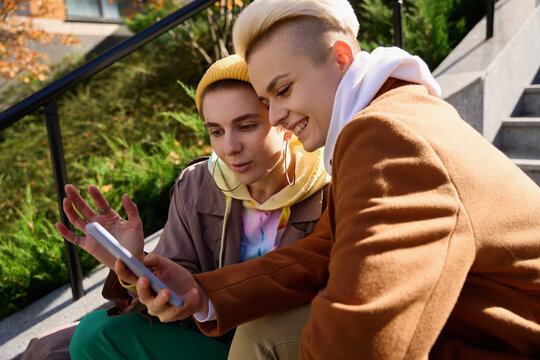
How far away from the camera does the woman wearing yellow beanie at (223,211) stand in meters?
1.72

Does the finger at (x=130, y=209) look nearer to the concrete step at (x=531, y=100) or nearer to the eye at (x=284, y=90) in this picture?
the eye at (x=284, y=90)

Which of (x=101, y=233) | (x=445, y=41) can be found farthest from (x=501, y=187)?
(x=445, y=41)

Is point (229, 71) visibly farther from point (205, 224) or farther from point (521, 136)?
point (521, 136)

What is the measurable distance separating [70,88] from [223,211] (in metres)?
1.06

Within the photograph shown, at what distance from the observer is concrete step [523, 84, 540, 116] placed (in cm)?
346

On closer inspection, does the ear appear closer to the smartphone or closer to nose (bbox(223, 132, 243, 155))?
nose (bbox(223, 132, 243, 155))

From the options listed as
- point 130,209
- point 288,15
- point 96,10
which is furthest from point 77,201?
point 96,10

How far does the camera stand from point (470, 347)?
1.09 m

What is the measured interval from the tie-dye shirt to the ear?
68 centimetres

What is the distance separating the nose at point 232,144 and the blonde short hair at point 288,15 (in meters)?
0.41

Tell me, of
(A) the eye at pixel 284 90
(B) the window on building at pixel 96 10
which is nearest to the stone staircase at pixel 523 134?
(A) the eye at pixel 284 90

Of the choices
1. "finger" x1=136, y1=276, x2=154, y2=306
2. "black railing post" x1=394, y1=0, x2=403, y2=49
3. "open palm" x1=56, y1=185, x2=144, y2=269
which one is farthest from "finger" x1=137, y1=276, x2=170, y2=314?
"black railing post" x1=394, y1=0, x2=403, y2=49

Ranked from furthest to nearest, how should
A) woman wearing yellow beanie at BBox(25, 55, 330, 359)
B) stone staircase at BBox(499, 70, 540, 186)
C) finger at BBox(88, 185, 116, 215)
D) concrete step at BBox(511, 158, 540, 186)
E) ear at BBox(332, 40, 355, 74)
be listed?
stone staircase at BBox(499, 70, 540, 186) < concrete step at BBox(511, 158, 540, 186) < woman wearing yellow beanie at BBox(25, 55, 330, 359) < finger at BBox(88, 185, 116, 215) < ear at BBox(332, 40, 355, 74)

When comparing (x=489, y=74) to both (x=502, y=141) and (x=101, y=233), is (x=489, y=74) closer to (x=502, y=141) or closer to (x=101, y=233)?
(x=502, y=141)
